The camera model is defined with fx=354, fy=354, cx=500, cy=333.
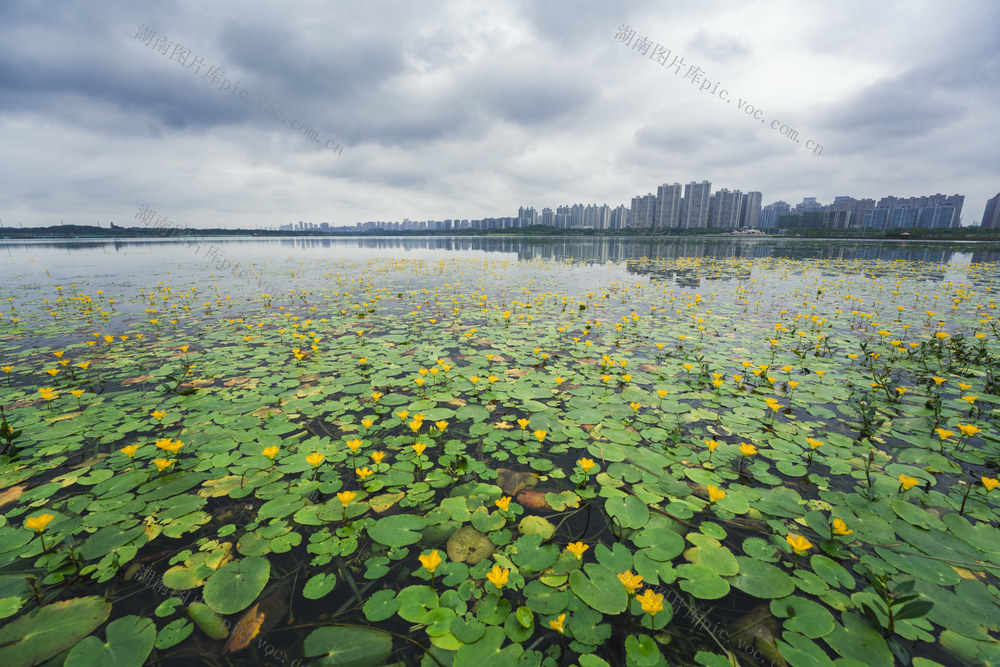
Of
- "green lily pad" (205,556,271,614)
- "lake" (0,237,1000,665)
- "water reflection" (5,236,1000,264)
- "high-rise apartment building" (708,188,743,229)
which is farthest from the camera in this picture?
"high-rise apartment building" (708,188,743,229)

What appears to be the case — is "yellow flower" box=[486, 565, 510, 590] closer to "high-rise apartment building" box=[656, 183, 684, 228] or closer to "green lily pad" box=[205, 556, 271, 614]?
"green lily pad" box=[205, 556, 271, 614]

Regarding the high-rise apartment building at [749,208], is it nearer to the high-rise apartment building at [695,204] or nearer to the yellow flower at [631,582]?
the high-rise apartment building at [695,204]

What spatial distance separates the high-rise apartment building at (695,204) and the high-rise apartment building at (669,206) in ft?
6.49

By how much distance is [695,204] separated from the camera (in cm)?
10981

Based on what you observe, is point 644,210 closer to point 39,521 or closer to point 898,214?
point 898,214

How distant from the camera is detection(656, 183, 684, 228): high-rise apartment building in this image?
362ft

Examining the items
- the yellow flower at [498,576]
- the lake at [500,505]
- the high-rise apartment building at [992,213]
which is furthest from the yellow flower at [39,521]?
the high-rise apartment building at [992,213]

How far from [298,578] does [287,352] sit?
4878 mm

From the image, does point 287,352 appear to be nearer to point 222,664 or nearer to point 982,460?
point 222,664

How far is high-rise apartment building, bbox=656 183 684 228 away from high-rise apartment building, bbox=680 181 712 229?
77.9 inches

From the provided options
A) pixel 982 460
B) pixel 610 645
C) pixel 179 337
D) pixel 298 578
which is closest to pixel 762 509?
pixel 610 645

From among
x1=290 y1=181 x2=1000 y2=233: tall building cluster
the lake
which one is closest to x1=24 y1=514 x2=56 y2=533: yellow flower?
the lake

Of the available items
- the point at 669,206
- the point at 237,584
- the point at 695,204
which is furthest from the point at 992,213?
the point at 237,584

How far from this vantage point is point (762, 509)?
2.75 metres
